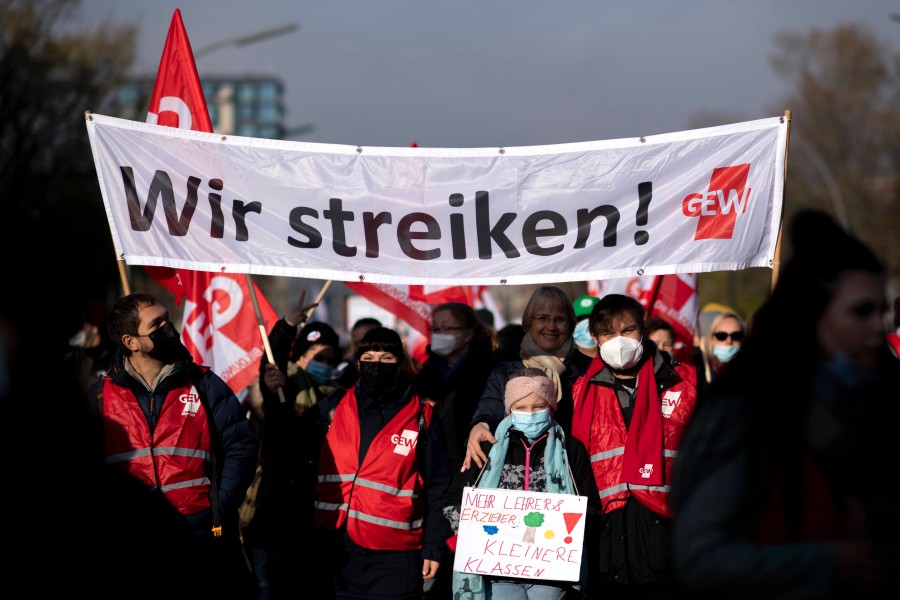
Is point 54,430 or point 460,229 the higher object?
point 460,229

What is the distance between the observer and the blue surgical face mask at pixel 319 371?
8.09 m

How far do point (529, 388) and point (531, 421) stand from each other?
164 mm

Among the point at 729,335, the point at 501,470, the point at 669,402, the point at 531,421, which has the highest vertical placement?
the point at 729,335

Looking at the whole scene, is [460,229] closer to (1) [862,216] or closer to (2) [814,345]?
(2) [814,345]

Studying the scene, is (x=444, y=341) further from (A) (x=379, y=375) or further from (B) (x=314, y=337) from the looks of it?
(A) (x=379, y=375)

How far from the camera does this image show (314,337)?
837 centimetres

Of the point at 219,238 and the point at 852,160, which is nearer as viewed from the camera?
the point at 219,238

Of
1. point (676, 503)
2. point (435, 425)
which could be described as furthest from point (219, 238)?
point (676, 503)

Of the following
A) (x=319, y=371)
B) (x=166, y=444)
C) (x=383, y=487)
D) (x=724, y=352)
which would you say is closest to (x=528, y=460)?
(x=383, y=487)

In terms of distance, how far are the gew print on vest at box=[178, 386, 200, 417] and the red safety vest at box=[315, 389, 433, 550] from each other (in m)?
0.90

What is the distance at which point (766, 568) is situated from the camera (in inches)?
99.1

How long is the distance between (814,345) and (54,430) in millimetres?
1804

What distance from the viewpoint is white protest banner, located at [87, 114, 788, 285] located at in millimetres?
6539

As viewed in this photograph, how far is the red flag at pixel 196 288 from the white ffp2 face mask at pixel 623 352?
9.28ft
